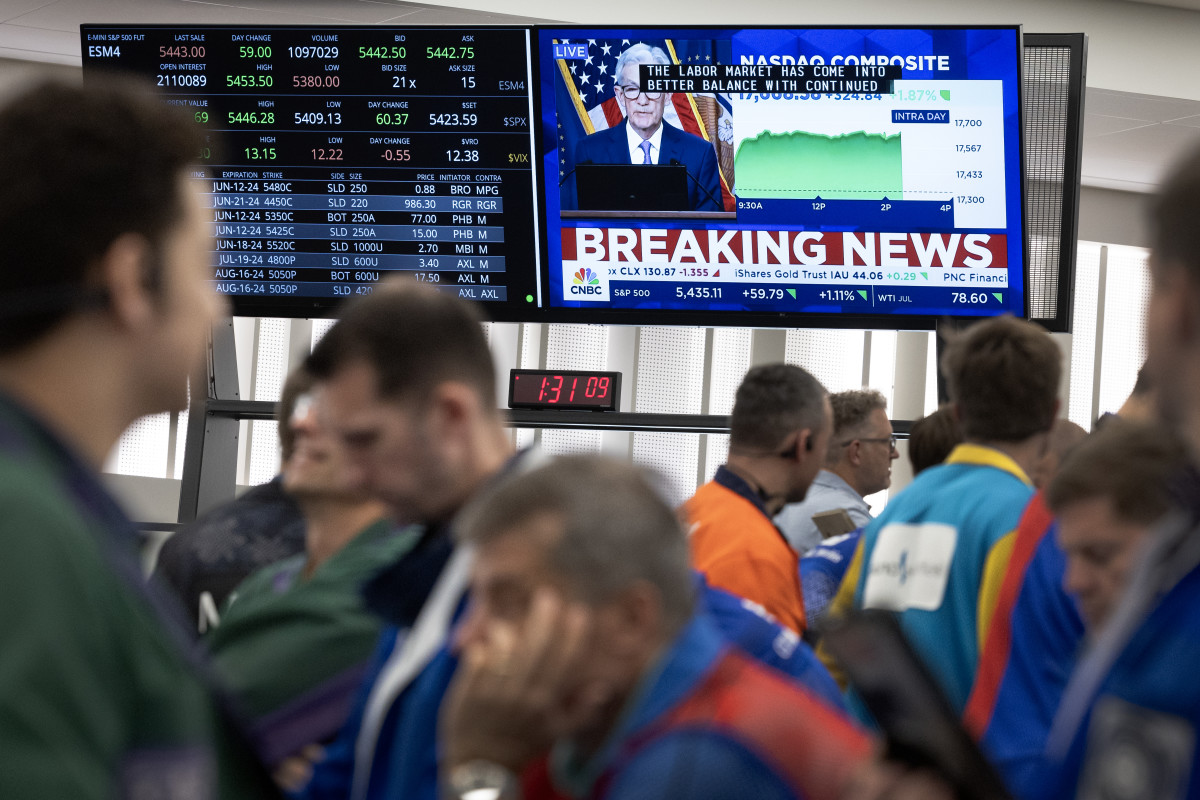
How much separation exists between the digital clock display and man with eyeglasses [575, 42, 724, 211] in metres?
0.70

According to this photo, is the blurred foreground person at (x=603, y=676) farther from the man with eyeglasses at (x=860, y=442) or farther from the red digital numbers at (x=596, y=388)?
the red digital numbers at (x=596, y=388)

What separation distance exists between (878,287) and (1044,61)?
37.7 inches

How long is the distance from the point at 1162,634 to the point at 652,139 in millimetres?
3662

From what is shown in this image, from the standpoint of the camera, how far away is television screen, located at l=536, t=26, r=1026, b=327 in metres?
4.34

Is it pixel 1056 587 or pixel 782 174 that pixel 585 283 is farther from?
pixel 1056 587

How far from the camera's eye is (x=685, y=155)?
4.48 m

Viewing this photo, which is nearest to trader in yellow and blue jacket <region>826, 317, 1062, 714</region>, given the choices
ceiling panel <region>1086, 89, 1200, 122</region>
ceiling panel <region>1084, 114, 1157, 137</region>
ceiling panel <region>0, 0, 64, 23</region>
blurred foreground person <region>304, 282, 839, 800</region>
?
blurred foreground person <region>304, 282, 839, 800</region>

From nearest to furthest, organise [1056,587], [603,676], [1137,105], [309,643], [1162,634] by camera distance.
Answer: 1. [1162,634]
2. [603,676]
3. [309,643]
4. [1056,587]
5. [1137,105]

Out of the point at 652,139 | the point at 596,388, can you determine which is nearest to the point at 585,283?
the point at 596,388

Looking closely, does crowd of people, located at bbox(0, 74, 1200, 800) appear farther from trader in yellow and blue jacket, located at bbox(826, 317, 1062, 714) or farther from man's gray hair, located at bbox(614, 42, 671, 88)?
man's gray hair, located at bbox(614, 42, 671, 88)

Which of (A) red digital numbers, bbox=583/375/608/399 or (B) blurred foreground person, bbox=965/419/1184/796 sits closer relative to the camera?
(B) blurred foreground person, bbox=965/419/1184/796

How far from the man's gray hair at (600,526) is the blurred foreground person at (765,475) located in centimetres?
139

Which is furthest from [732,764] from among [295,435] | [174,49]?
[174,49]

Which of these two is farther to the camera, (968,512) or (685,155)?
(685,155)
